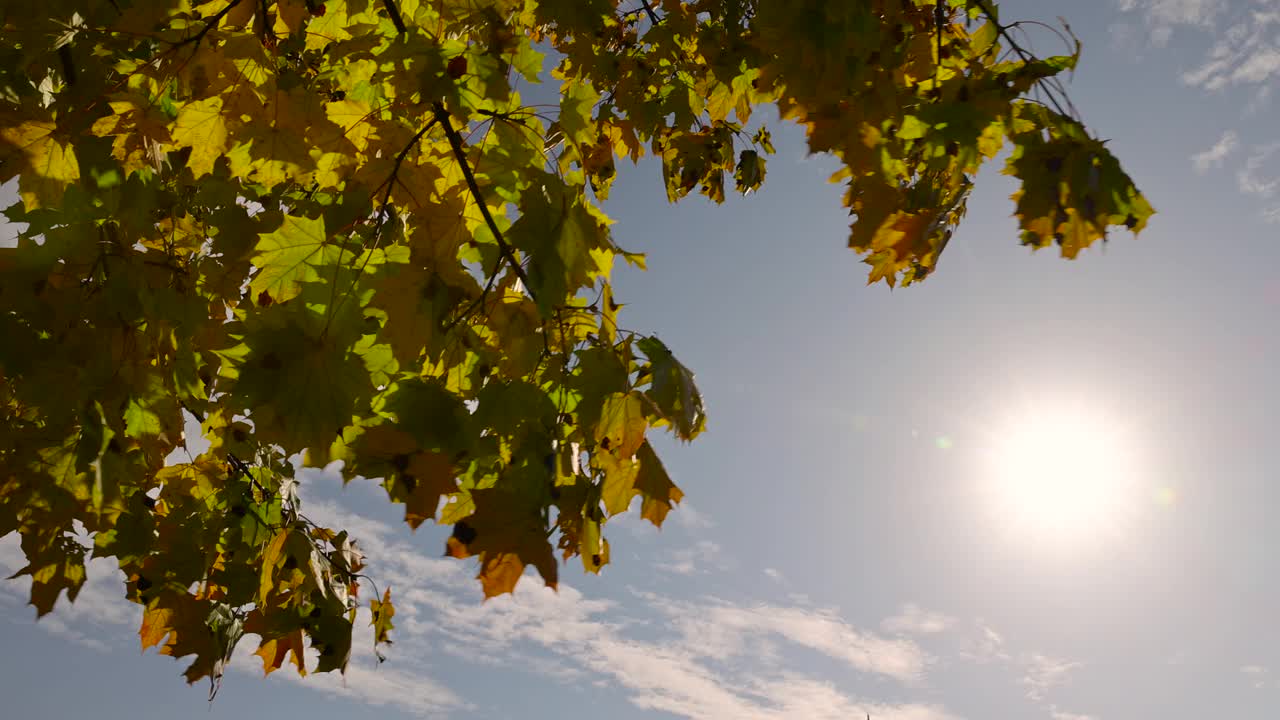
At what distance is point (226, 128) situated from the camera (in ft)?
9.43

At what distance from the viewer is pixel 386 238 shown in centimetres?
234

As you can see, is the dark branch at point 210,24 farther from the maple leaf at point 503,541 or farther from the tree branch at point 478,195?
the maple leaf at point 503,541

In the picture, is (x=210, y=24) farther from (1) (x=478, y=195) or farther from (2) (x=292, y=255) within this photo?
(1) (x=478, y=195)

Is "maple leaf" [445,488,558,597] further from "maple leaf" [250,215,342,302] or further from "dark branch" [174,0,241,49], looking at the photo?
"dark branch" [174,0,241,49]

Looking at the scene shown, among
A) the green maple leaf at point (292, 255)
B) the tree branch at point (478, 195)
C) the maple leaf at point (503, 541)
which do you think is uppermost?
the tree branch at point (478, 195)

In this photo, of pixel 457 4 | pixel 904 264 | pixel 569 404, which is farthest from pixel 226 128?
pixel 904 264

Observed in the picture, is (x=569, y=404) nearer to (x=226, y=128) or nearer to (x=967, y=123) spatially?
(x=967, y=123)

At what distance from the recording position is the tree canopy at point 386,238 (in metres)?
2.05

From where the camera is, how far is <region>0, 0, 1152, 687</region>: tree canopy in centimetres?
205

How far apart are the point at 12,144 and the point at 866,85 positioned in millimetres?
2748

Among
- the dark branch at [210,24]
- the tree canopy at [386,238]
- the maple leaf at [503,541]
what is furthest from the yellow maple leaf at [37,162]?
the maple leaf at [503,541]

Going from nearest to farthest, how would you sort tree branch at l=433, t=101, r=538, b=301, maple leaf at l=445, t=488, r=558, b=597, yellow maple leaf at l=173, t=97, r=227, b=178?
maple leaf at l=445, t=488, r=558, b=597, tree branch at l=433, t=101, r=538, b=301, yellow maple leaf at l=173, t=97, r=227, b=178

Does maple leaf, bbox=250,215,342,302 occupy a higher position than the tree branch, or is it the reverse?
the tree branch

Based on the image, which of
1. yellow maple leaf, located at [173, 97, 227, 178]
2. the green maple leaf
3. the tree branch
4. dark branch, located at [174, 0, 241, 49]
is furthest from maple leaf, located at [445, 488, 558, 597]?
yellow maple leaf, located at [173, 97, 227, 178]
